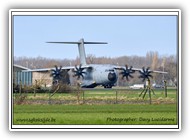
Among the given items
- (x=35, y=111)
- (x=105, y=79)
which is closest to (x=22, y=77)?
(x=35, y=111)

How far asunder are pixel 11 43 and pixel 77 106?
1.90m

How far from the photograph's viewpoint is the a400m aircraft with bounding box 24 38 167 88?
1594 cm

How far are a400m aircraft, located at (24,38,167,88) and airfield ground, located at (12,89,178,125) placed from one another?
0.91ft

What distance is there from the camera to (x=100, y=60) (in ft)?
52.3

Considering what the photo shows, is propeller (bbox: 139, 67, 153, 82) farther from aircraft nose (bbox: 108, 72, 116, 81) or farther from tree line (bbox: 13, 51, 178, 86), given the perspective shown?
aircraft nose (bbox: 108, 72, 116, 81)

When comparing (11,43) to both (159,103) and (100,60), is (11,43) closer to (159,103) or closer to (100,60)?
(100,60)

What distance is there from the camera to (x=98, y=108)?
15836 mm

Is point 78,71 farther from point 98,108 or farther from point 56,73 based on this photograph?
point 98,108

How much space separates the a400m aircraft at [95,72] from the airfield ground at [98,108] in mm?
278

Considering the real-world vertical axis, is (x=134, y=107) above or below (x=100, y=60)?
below

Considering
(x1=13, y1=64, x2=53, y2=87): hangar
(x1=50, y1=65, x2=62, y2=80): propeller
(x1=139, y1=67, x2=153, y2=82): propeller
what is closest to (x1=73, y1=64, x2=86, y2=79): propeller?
(x1=50, y1=65, x2=62, y2=80): propeller

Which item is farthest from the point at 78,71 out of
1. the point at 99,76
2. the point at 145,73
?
the point at 145,73

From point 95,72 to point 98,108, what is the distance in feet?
3.65

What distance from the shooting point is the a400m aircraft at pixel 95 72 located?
15.9m
